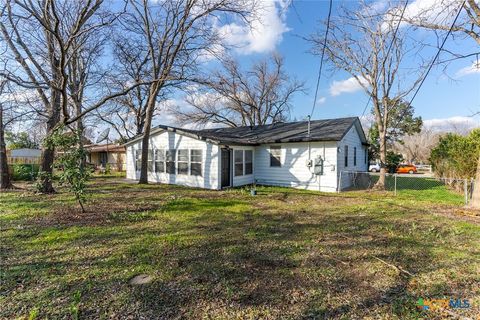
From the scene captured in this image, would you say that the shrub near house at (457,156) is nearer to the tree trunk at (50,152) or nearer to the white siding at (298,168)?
the white siding at (298,168)

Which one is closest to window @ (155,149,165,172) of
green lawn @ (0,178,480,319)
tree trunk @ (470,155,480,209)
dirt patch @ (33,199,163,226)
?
dirt patch @ (33,199,163,226)

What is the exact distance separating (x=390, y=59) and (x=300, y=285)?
12.4 meters

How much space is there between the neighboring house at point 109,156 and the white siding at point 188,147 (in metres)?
11.0

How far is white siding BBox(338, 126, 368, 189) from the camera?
11.9m

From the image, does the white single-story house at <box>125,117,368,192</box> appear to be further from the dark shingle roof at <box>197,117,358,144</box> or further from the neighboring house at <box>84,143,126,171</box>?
the neighboring house at <box>84,143,126,171</box>

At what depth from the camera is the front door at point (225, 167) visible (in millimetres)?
11855

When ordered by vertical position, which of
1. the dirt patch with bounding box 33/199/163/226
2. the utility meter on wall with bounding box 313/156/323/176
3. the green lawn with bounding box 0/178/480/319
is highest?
the utility meter on wall with bounding box 313/156/323/176

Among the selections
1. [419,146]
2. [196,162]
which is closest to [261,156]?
[196,162]

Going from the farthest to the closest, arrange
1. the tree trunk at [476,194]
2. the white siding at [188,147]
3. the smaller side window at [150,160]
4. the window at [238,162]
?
the smaller side window at [150,160] → the window at [238,162] → the white siding at [188,147] → the tree trunk at [476,194]

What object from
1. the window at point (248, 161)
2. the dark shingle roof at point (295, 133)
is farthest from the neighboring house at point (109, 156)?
the window at point (248, 161)

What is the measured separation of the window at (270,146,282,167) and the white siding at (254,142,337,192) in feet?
0.55

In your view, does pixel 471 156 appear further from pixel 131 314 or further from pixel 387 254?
pixel 131 314

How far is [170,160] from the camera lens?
13320mm

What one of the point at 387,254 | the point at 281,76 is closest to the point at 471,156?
the point at 387,254
